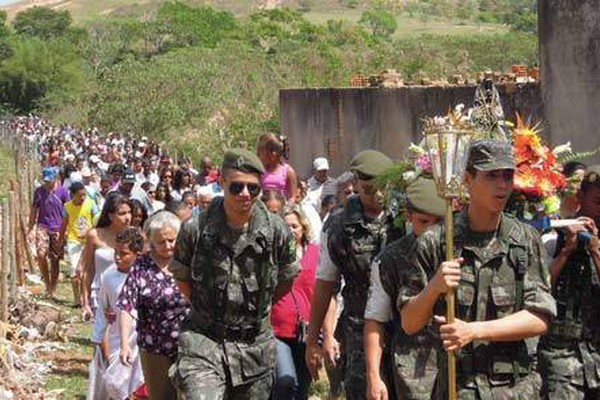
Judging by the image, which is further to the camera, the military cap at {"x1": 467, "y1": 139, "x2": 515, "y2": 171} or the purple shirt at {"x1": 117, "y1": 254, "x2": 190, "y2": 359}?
the purple shirt at {"x1": 117, "y1": 254, "x2": 190, "y2": 359}

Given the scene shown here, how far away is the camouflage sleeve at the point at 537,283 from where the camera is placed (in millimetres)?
5004

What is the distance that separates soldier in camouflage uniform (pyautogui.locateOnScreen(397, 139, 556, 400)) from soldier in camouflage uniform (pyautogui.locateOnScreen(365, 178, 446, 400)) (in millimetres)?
619

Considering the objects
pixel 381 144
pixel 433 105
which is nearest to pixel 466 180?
pixel 433 105

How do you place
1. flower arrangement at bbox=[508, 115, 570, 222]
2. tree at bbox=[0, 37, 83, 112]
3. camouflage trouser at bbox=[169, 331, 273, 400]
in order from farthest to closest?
tree at bbox=[0, 37, 83, 112]
camouflage trouser at bbox=[169, 331, 273, 400]
flower arrangement at bbox=[508, 115, 570, 222]

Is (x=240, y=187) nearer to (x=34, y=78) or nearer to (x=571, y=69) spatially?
(x=571, y=69)

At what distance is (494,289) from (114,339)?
408 centimetres

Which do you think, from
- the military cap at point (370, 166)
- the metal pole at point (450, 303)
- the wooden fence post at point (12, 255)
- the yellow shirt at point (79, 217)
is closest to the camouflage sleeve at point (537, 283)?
the metal pole at point (450, 303)

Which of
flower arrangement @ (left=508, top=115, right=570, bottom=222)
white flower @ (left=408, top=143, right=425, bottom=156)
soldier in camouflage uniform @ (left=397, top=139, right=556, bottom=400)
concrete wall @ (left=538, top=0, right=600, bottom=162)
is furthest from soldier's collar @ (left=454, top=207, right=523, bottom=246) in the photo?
concrete wall @ (left=538, top=0, right=600, bottom=162)

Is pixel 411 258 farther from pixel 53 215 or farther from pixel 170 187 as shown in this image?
pixel 53 215

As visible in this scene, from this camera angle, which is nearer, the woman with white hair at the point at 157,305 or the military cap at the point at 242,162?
the military cap at the point at 242,162

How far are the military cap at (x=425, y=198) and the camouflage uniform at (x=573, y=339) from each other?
1061 mm

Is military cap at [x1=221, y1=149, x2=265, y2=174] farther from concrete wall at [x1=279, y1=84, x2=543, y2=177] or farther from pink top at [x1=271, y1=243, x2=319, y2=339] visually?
concrete wall at [x1=279, y1=84, x2=543, y2=177]

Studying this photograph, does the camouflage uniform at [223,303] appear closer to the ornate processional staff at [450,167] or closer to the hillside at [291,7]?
the ornate processional staff at [450,167]

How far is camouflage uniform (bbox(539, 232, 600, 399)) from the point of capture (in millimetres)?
6633
